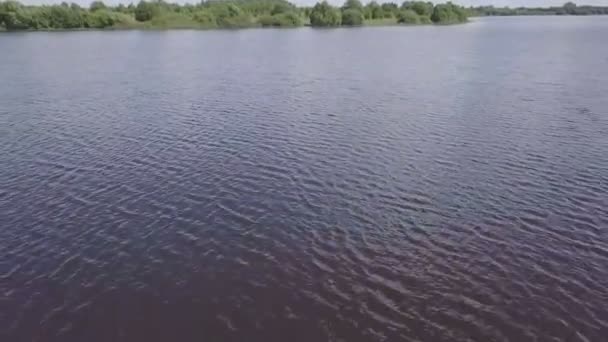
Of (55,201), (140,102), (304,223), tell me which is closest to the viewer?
(304,223)

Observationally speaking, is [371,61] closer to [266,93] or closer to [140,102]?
[266,93]

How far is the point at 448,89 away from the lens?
59938 millimetres

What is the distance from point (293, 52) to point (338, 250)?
297ft

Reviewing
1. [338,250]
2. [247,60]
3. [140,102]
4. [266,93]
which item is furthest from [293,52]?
[338,250]

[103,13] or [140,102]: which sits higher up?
[103,13]

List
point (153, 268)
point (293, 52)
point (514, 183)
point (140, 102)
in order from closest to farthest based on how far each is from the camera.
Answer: point (153, 268), point (514, 183), point (140, 102), point (293, 52)

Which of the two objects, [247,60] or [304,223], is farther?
[247,60]

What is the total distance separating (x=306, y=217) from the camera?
1019 inches

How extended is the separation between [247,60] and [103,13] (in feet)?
434

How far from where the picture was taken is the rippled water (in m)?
18.1

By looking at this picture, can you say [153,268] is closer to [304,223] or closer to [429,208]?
[304,223]

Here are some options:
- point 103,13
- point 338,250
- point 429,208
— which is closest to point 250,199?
point 338,250

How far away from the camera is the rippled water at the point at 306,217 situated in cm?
1811

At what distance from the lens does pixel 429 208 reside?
2652cm
